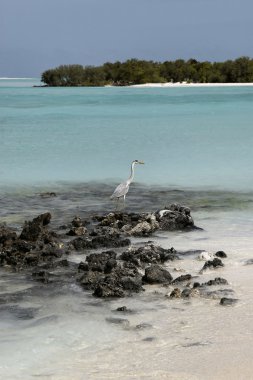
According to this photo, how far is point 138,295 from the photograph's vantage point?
7562 mm

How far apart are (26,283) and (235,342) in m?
2.73

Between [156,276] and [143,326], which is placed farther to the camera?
[156,276]

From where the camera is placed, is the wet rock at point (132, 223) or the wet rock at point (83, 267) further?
the wet rock at point (132, 223)

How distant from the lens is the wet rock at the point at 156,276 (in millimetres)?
7879

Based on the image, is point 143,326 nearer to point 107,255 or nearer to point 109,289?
point 109,289

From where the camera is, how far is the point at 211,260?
8.64 m

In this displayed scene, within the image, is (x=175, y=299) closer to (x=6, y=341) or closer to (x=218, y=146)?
(x=6, y=341)

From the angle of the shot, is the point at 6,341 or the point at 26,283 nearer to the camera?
the point at 6,341

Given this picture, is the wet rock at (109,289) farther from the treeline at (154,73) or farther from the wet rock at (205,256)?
the treeline at (154,73)

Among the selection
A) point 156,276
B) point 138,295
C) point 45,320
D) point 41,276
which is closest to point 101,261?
point 41,276

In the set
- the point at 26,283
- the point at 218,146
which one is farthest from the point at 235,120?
the point at 26,283

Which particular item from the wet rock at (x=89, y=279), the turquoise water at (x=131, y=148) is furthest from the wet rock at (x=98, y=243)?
the turquoise water at (x=131, y=148)

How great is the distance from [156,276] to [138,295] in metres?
0.42

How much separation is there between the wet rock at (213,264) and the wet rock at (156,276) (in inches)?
23.8
